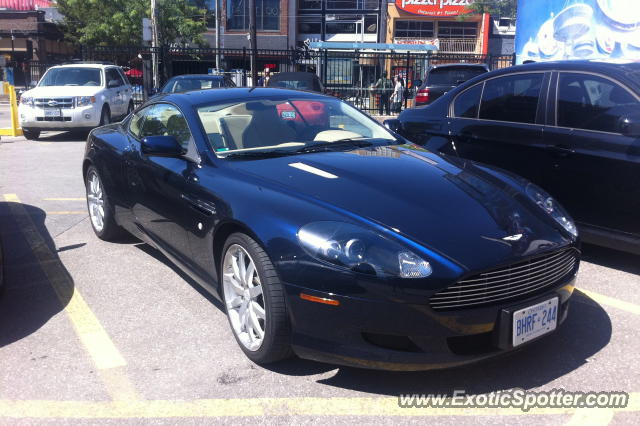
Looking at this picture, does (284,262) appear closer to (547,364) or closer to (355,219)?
(355,219)

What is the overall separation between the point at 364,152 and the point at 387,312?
1.63 m

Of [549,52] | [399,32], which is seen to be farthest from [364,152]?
[399,32]

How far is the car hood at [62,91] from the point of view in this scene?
14.0 metres

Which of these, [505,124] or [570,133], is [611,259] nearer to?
[570,133]

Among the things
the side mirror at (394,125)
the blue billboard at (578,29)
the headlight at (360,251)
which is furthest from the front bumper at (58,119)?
the headlight at (360,251)

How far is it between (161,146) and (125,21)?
35.7m

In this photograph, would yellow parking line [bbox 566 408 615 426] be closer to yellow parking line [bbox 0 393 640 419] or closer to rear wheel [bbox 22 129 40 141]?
yellow parking line [bbox 0 393 640 419]

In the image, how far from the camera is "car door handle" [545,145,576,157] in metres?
5.00

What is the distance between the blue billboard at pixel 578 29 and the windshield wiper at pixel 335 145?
34.2ft

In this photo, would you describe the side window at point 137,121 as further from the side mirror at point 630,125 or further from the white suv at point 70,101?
the white suv at point 70,101

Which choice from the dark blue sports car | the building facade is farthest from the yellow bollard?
the building facade

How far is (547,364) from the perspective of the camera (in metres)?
3.37

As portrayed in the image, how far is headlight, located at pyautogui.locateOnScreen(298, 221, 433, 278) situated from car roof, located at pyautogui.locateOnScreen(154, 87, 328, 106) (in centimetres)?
189

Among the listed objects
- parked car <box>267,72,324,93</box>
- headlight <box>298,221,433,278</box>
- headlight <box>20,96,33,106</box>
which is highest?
parked car <box>267,72,324,93</box>
